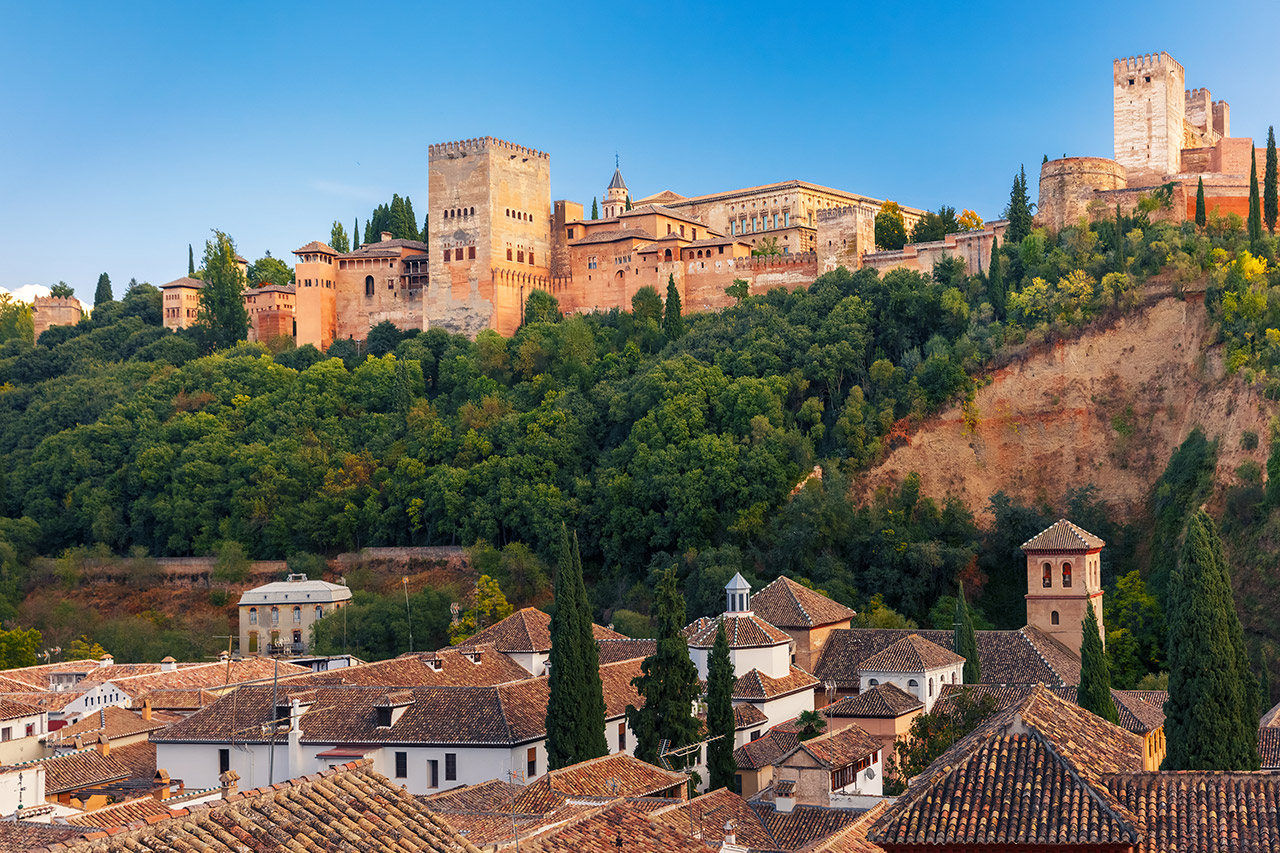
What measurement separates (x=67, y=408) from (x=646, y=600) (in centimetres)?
3655

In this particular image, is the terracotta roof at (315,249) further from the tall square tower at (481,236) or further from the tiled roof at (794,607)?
the tiled roof at (794,607)

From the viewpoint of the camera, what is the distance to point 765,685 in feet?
116

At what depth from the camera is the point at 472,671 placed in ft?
120

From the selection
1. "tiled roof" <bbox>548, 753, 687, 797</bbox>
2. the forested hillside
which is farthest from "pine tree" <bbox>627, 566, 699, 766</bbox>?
the forested hillside

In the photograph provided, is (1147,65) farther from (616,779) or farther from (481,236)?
(616,779)

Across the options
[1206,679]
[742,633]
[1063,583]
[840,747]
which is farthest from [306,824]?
[1063,583]

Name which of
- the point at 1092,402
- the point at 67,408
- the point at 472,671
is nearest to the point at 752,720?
the point at 472,671

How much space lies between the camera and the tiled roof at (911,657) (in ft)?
116

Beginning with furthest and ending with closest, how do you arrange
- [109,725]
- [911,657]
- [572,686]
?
[109,725]
[911,657]
[572,686]

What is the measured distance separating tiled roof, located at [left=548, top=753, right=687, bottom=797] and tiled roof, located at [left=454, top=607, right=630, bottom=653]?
1064cm

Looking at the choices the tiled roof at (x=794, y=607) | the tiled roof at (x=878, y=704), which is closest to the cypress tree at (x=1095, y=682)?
the tiled roof at (x=878, y=704)

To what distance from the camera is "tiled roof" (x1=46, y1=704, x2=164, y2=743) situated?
36.4m

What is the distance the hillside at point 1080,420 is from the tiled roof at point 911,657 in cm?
1694

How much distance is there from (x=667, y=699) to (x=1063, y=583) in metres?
15.6
